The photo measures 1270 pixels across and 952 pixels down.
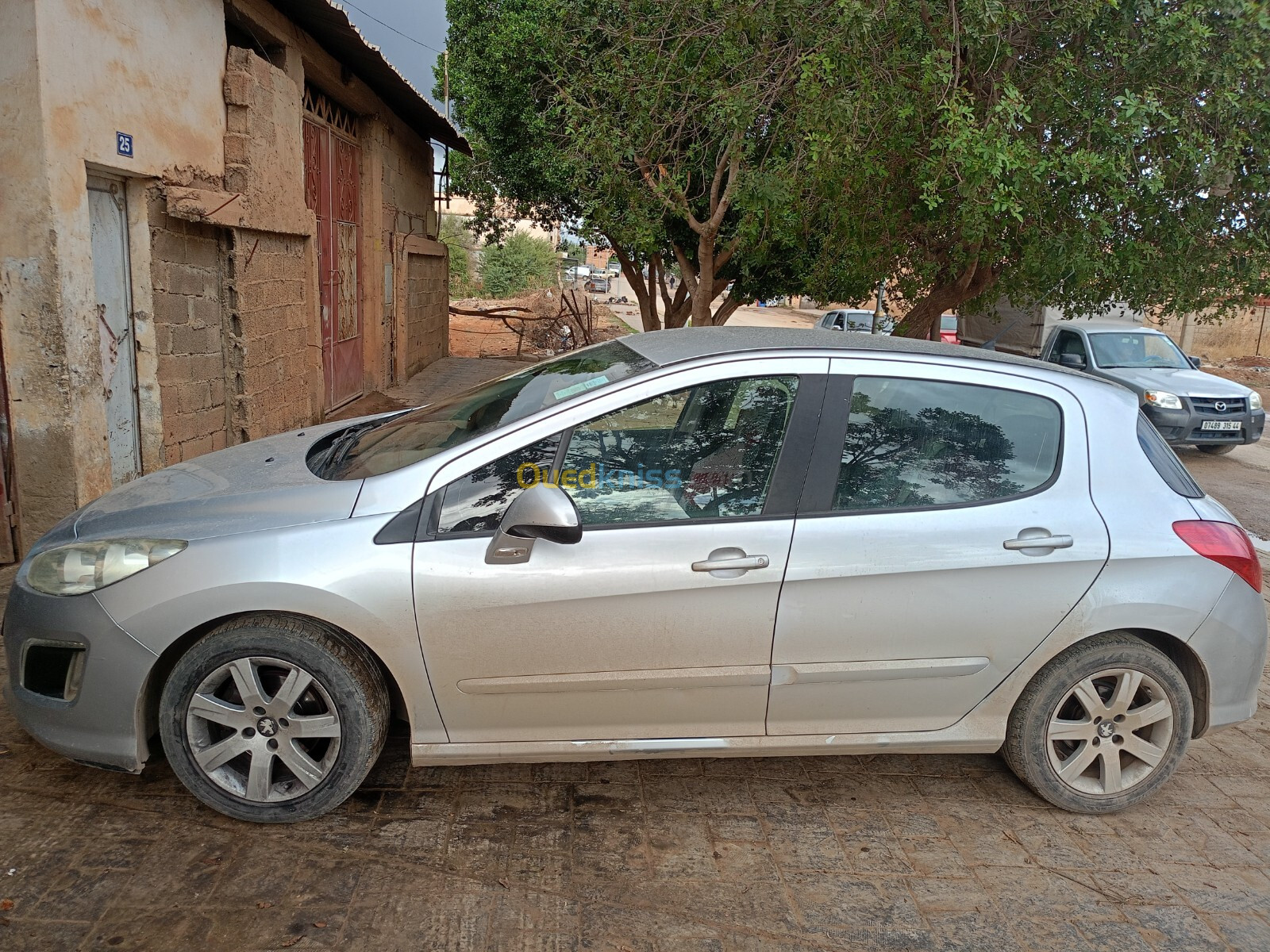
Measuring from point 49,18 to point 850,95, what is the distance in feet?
17.2

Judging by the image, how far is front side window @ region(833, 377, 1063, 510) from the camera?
3.55 metres

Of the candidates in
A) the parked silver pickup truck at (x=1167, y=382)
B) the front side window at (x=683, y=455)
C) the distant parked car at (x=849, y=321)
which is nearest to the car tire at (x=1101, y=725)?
the front side window at (x=683, y=455)

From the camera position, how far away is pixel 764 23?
7805 millimetres

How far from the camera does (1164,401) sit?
12.9 meters

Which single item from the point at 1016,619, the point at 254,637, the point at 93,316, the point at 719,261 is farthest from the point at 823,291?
the point at 254,637

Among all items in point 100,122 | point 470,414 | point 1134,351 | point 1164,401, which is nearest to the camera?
point 470,414

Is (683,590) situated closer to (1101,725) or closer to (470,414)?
(470,414)

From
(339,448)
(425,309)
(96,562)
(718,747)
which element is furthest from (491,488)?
(425,309)

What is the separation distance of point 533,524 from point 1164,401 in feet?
39.8

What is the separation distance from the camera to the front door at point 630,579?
329 centimetres

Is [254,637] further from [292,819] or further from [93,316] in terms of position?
[93,316]

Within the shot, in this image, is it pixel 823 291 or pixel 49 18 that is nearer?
pixel 49 18

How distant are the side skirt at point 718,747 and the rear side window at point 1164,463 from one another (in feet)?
3.64

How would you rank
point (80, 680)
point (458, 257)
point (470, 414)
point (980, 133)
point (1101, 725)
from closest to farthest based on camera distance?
point (80, 680) → point (1101, 725) → point (470, 414) → point (980, 133) → point (458, 257)
